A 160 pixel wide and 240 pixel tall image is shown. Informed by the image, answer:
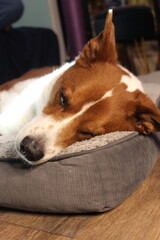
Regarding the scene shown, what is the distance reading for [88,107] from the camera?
1.59m

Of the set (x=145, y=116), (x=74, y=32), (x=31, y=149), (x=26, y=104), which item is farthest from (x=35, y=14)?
(x=31, y=149)

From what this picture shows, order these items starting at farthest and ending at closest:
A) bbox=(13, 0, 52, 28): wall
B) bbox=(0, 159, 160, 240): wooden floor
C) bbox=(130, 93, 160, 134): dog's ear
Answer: bbox=(13, 0, 52, 28): wall
bbox=(130, 93, 160, 134): dog's ear
bbox=(0, 159, 160, 240): wooden floor

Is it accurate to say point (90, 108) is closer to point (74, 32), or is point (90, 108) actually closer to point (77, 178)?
point (77, 178)

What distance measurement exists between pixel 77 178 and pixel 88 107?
309 mm

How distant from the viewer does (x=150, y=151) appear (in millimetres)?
1801

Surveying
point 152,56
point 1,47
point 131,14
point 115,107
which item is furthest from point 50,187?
point 152,56

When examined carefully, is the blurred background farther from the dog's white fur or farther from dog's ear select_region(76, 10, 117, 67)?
dog's ear select_region(76, 10, 117, 67)

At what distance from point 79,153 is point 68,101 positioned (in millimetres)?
234

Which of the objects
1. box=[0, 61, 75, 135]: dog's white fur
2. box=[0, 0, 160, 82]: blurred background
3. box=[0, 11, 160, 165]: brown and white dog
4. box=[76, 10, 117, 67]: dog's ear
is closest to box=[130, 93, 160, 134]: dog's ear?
box=[0, 11, 160, 165]: brown and white dog

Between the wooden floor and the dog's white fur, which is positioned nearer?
the wooden floor

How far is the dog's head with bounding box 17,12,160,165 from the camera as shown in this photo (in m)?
1.58

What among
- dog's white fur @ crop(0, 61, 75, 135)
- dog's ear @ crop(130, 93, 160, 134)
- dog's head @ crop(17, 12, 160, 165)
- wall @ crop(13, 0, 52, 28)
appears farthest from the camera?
wall @ crop(13, 0, 52, 28)

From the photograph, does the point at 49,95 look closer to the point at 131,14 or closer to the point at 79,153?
the point at 79,153

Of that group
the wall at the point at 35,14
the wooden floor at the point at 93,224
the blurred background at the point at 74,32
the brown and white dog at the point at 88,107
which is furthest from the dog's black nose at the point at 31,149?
the wall at the point at 35,14
